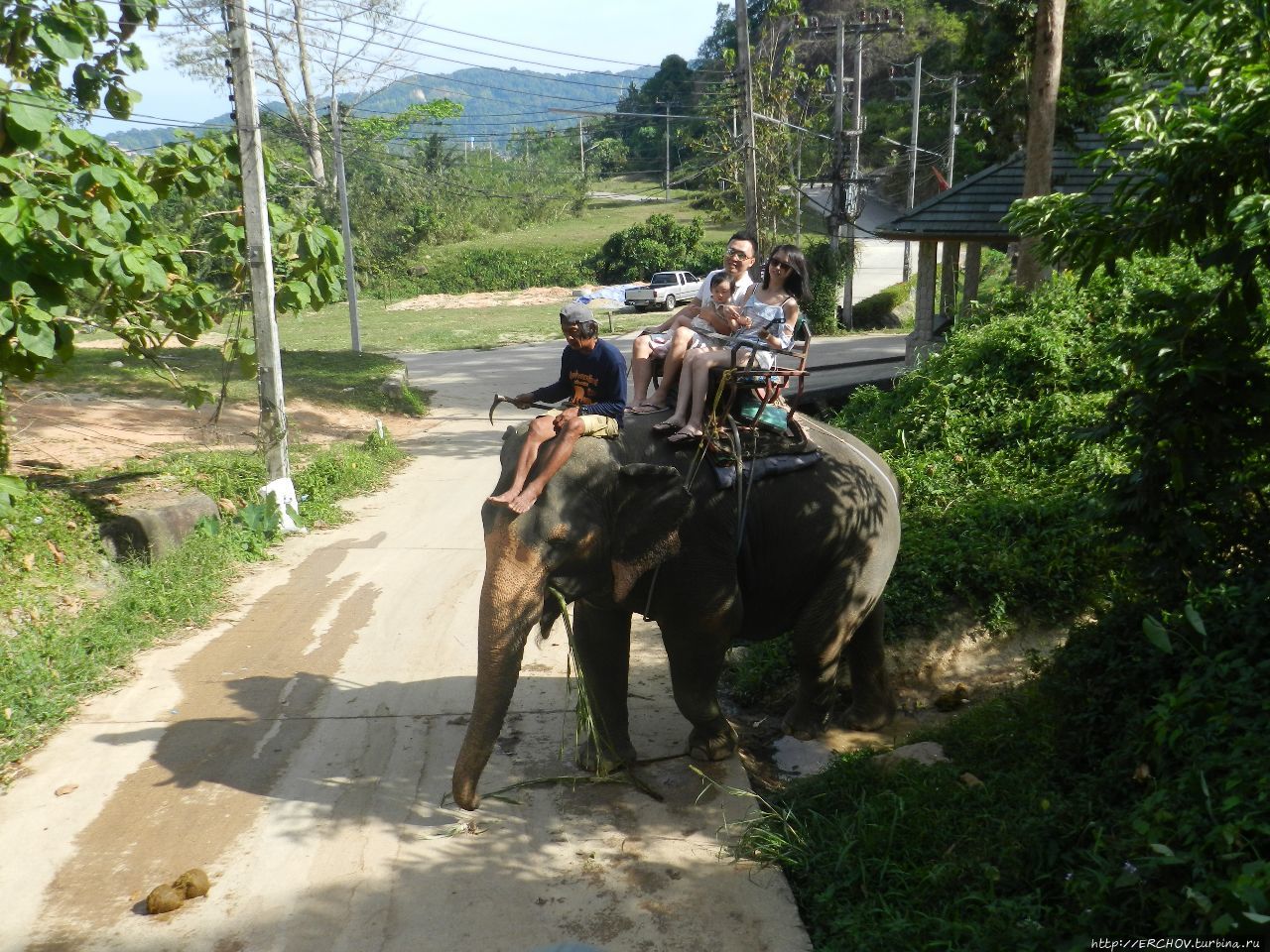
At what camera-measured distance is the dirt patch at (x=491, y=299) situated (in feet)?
151

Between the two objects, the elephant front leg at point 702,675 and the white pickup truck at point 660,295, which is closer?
the elephant front leg at point 702,675

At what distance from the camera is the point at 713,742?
631 cm

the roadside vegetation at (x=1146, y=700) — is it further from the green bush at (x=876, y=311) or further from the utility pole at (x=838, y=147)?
the green bush at (x=876, y=311)

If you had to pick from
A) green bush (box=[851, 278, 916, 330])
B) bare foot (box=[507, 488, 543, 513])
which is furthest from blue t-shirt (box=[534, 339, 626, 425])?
green bush (box=[851, 278, 916, 330])

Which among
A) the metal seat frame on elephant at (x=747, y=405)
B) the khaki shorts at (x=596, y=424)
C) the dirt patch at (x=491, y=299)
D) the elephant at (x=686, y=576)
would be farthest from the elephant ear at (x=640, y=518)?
the dirt patch at (x=491, y=299)

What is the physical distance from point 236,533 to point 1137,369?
8.23 m

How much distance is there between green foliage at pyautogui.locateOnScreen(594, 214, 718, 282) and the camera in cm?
4794

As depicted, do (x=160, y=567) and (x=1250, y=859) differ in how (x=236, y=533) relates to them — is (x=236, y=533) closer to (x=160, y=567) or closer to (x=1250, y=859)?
(x=160, y=567)

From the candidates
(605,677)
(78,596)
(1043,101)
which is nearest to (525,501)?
(605,677)

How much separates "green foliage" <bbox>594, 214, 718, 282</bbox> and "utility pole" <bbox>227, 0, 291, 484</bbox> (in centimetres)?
3666


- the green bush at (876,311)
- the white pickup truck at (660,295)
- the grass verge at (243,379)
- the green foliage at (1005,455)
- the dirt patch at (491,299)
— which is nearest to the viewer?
the green foliage at (1005,455)

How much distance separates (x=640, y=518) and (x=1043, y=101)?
986 centimetres

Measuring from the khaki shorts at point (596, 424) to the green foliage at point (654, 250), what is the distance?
4238 centimetres

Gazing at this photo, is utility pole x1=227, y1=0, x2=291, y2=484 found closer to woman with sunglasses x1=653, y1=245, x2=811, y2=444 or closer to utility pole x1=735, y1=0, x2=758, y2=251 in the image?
woman with sunglasses x1=653, y1=245, x2=811, y2=444
